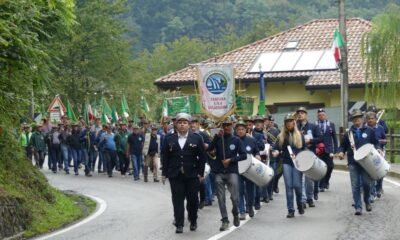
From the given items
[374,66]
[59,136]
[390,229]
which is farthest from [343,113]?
[390,229]

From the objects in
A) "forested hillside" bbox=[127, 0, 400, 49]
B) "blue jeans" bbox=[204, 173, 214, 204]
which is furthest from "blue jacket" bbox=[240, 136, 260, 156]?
"forested hillside" bbox=[127, 0, 400, 49]

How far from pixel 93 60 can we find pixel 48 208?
3665 cm

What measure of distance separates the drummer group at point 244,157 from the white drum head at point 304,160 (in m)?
0.10

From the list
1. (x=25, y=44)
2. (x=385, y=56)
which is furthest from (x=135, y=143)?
(x=385, y=56)

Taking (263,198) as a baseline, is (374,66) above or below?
above

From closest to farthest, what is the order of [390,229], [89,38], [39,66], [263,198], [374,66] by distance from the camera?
[390,229] → [39,66] → [263,198] → [374,66] → [89,38]

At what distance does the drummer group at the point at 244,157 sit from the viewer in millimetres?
14359

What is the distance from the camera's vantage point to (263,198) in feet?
61.8

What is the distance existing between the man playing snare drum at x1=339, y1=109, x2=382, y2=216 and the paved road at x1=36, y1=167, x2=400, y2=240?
386 millimetres

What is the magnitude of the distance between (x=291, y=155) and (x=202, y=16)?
370 ft

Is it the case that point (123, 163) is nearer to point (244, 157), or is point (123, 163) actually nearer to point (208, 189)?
point (208, 189)

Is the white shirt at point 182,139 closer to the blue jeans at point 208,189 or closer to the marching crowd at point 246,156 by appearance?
the marching crowd at point 246,156

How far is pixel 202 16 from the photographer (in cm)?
12800

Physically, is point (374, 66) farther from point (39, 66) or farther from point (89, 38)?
point (39, 66)
